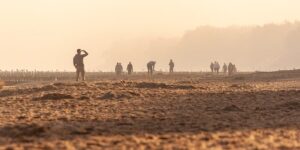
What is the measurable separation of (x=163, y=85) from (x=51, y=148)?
57.6ft

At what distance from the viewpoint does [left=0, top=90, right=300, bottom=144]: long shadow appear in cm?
1120

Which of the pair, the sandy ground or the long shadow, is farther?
the long shadow

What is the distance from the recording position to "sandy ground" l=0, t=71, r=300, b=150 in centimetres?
1006

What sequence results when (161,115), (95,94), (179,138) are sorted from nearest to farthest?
(179,138)
(161,115)
(95,94)

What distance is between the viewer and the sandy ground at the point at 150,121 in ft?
33.0

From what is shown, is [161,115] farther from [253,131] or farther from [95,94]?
[95,94]

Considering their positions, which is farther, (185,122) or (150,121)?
(150,121)

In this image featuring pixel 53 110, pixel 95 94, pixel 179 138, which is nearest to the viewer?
pixel 179 138

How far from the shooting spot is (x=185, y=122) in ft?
43.0

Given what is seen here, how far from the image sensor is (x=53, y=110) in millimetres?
16125

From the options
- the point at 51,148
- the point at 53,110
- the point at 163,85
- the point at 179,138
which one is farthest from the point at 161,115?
the point at 163,85

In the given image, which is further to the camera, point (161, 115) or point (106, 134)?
point (161, 115)

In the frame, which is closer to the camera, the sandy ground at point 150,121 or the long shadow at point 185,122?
the sandy ground at point 150,121

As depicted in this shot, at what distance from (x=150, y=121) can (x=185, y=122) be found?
2.62ft
